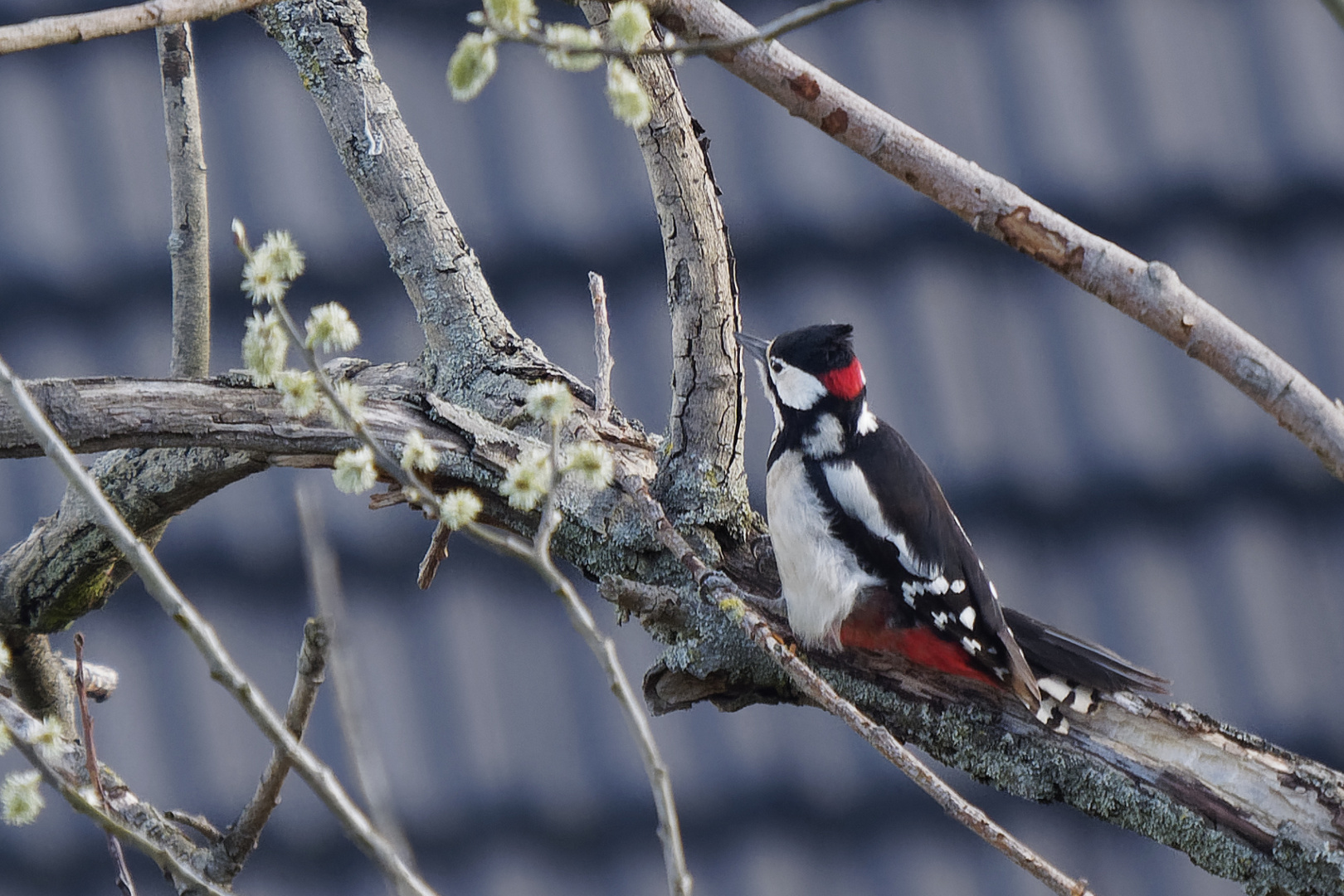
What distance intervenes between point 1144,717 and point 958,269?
49.6 inches

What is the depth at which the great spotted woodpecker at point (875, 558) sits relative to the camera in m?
1.20

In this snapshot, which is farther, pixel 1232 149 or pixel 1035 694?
pixel 1232 149

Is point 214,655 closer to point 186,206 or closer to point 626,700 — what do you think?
point 626,700

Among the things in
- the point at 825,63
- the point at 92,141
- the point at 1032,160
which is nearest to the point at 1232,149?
the point at 1032,160

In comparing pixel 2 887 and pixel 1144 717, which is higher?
pixel 1144 717

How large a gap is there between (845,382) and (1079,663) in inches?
19.5

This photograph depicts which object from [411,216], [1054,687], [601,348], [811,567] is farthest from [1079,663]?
[411,216]

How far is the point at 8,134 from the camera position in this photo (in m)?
2.27

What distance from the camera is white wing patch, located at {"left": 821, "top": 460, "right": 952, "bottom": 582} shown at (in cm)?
138

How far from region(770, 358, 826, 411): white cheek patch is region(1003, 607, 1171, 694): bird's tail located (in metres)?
0.42

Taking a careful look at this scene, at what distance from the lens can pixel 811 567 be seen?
1.33 meters

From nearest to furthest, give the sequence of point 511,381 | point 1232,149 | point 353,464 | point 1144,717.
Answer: point 353,464 → point 1144,717 → point 511,381 → point 1232,149

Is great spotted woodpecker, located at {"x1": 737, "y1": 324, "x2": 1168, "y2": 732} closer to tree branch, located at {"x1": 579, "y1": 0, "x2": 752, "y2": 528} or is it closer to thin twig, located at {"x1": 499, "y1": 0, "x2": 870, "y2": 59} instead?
tree branch, located at {"x1": 579, "y1": 0, "x2": 752, "y2": 528}

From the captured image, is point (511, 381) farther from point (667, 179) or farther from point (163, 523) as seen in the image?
point (163, 523)
